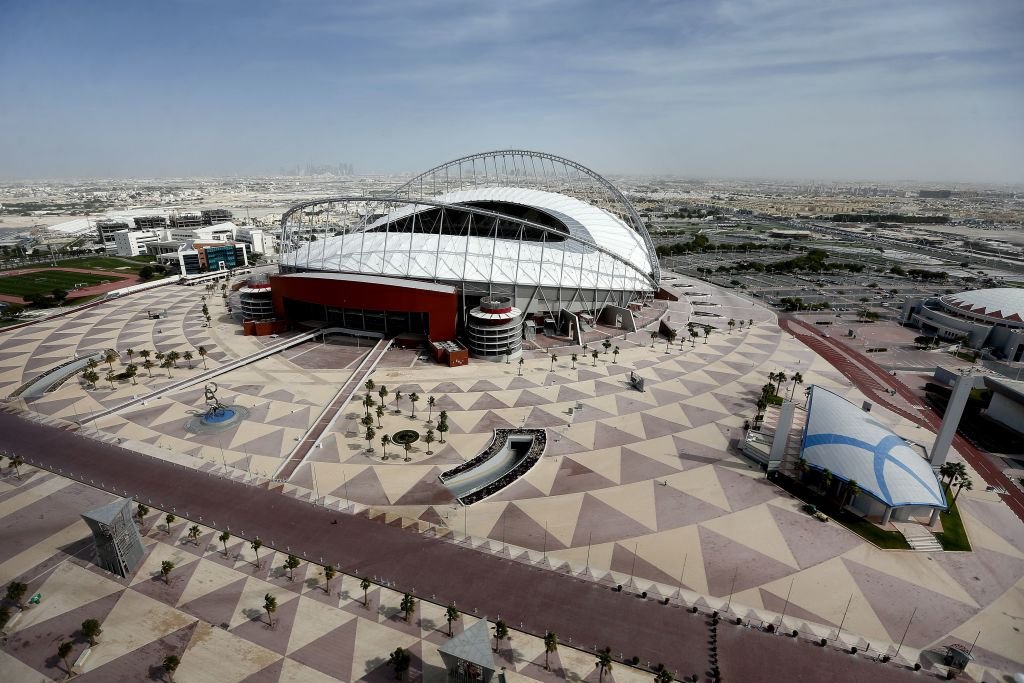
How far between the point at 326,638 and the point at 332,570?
4.11 metres

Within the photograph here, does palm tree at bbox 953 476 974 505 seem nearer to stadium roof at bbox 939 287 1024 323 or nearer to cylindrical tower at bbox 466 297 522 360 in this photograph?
cylindrical tower at bbox 466 297 522 360

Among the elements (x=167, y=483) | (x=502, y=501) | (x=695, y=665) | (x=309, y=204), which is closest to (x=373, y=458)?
(x=502, y=501)

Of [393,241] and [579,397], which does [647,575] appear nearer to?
[579,397]

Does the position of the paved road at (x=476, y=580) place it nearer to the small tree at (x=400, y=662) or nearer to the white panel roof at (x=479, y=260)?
the small tree at (x=400, y=662)

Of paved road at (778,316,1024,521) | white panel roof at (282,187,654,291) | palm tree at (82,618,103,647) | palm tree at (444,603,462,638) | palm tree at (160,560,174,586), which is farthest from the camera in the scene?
white panel roof at (282,187,654,291)

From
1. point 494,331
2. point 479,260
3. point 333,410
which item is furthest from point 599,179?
point 333,410

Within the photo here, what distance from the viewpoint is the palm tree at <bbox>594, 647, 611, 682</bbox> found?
1079 inches

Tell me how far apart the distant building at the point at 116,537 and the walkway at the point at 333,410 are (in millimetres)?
11811

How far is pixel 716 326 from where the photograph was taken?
94125 mm

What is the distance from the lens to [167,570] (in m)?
33.7

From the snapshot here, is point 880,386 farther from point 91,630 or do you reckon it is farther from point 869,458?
point 91,630

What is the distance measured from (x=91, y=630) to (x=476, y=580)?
2352cm

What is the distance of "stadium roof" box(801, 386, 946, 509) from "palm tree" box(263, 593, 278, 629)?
46.9m

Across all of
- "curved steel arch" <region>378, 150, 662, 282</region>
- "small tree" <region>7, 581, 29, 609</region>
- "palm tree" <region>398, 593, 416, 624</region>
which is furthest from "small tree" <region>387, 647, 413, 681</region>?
"curved steel arch" <region>378, 150, 662, 282</region>
